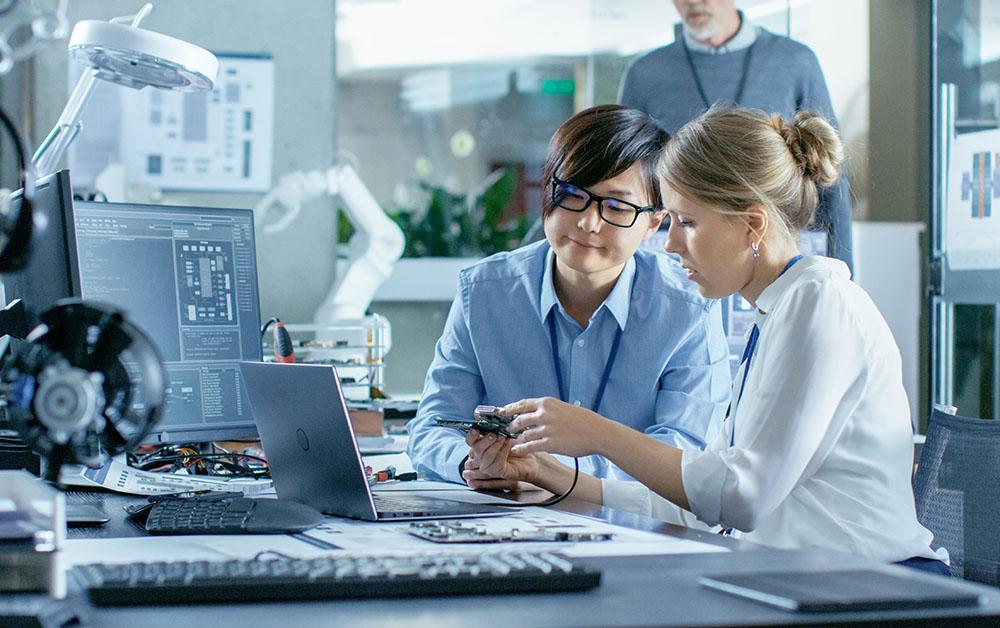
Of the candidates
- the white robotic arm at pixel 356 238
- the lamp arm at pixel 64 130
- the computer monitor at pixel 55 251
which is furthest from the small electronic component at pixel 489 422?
the white robotic arm at pixel 356 238

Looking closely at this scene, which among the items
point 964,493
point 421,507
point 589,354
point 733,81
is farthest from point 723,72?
point 421,507

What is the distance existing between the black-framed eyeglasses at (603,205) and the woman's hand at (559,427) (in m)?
0.55

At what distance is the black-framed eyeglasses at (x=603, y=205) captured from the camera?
73.1 inches

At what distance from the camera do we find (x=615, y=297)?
1.90m

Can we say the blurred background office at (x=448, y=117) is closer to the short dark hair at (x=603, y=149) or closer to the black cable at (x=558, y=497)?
Answer: the short dark hair at (x=603, y=149)

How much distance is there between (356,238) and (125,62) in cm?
126

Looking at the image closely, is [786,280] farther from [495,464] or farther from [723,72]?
[723,72]

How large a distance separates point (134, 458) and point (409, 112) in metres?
2.38

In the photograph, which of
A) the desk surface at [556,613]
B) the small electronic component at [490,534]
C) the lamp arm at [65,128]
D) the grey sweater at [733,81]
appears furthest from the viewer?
the grey sweater at [733,81]

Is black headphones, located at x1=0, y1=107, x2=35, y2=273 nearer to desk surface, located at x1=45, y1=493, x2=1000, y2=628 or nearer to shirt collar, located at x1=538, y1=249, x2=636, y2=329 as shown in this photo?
desk surface, located at x1=45, y1=493, x2=1000, y2=628

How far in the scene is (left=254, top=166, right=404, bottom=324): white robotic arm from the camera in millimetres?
2781

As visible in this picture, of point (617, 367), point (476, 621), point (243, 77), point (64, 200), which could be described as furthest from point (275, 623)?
point (243, 77)

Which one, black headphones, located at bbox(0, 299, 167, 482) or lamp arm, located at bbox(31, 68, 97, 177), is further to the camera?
lamp arm, located at bbox(31, 68, 97, 177)

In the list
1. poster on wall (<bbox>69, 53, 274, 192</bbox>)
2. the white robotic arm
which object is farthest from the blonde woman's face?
poster on wall (<bbox>69, 53, 274, 192</bbox>)
